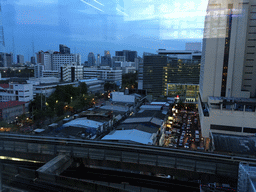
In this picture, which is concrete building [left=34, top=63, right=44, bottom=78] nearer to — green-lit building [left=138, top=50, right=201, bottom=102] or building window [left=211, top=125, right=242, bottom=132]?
green-lit building [left=138, top=50, right=201, bottom=102]

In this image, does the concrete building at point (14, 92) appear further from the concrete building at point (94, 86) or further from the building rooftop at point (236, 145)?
the concrete building at point (94, 86)

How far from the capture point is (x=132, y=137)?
11.0ft

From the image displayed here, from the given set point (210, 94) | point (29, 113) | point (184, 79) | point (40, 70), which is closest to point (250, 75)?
point (210, 94)

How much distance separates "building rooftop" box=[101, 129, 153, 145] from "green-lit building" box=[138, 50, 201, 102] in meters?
8.58

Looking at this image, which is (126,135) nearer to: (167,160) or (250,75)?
(167,160)

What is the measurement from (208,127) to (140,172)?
375 centimetres

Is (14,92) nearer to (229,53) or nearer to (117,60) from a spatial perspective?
(229,53)

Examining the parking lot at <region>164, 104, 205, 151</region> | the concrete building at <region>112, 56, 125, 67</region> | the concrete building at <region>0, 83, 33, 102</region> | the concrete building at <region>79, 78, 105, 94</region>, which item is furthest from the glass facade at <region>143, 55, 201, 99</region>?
the concrete building at <region>112, 56, 125, 67</region>

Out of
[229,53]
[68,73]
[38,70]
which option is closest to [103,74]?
[68,73]

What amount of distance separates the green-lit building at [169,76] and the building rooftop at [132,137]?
8576 mm

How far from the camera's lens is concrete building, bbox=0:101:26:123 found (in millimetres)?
4548

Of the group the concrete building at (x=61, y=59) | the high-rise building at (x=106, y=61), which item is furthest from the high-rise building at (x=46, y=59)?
the high-rise building at (x=106, y=61)

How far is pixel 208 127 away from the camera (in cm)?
509

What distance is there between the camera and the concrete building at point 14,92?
6.12 m
